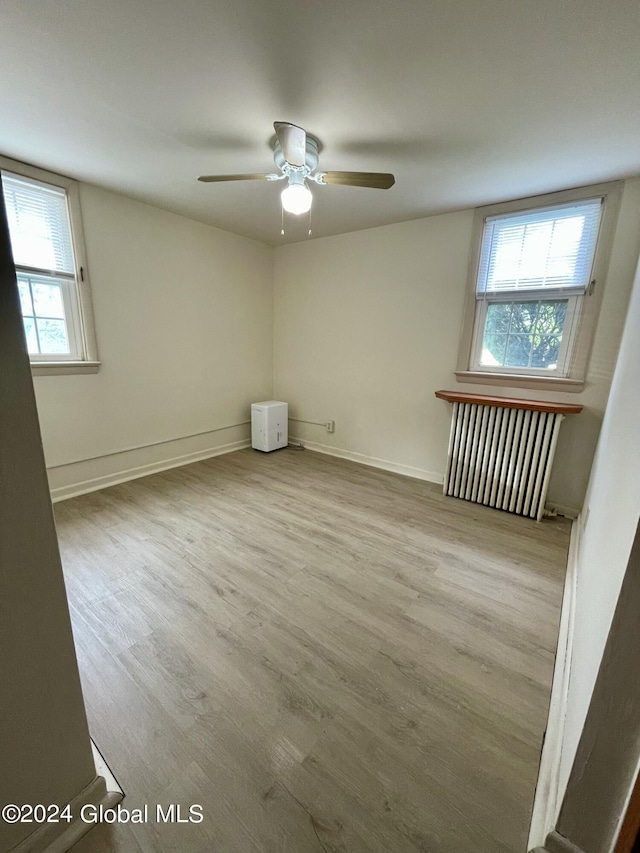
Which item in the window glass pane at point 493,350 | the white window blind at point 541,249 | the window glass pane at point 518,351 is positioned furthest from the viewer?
the window glass pane at point 493,350

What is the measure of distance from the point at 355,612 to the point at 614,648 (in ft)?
3.84

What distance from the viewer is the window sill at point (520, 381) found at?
2539 millimetres

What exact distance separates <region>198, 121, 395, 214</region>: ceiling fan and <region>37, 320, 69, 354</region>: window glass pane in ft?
5.50

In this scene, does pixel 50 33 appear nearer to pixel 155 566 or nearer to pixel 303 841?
pixel 155 566

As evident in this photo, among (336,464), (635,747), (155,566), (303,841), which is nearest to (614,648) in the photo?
(635,747)

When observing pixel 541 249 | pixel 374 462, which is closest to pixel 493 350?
pixel 541 249

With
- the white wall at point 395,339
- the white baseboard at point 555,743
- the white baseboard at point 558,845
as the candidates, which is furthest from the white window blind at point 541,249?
the white baseboard at point 558,845

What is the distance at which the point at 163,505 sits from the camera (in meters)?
2.71

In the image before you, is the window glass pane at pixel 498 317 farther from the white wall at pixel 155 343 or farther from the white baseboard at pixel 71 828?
the white baseboard at pixel 71 828

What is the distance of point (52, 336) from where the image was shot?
8.61ft

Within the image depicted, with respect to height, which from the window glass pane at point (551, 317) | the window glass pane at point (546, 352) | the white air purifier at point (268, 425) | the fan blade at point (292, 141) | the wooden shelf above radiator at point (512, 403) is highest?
the fan blade at point (292, 141)

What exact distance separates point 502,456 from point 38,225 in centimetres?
394

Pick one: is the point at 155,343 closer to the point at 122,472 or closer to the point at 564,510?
the point at 122,472

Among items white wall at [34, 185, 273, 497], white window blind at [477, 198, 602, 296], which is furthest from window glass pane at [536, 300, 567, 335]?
white wall at [34, 185, 273, 497]
